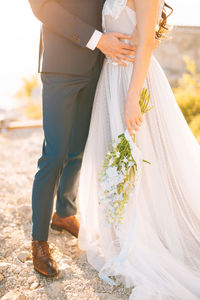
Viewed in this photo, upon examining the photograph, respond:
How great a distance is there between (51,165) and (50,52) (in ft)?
2.11

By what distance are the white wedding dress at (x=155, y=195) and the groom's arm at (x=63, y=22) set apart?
23 cm

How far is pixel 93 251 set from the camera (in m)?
2.02

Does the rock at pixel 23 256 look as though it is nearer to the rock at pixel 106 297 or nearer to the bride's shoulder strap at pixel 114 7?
the rock at pixel 106 297

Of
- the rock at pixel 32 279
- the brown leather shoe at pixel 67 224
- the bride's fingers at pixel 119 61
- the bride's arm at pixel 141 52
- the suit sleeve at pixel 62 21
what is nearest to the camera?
the bride's arm at pixel 141 52

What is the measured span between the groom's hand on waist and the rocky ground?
1297 millimetres

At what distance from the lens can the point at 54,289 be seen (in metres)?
1.77

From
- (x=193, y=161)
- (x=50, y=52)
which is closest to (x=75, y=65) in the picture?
(x=50, y=52)

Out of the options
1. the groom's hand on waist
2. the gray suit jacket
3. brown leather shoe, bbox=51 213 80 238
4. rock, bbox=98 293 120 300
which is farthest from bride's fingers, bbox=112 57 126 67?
rock, bbox=98 293 120 300

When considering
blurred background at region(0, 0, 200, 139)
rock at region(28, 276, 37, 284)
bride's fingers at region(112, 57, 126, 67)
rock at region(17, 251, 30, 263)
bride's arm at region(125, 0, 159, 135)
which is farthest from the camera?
blurred background at region(0, 0, 200, 139)

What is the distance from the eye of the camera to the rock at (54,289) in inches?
68.7

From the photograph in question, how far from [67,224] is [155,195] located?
749 millimetres

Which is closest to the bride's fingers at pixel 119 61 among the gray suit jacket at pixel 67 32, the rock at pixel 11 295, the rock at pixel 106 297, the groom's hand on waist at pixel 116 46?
the groom's hand on waist at pixel 116 46

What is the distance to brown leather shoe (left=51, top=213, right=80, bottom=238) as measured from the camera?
7.53 feet

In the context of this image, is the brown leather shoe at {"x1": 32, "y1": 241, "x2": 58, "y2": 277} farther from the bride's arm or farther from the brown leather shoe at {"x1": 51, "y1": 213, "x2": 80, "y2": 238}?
the bride's arm
